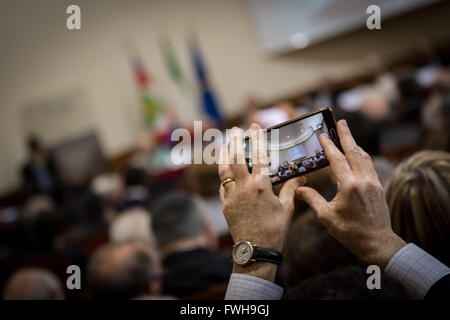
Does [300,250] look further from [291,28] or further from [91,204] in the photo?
[291,28]

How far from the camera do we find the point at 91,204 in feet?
11.7

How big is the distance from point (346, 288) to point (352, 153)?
23 cm

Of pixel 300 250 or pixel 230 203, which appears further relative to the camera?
pixel 300 250

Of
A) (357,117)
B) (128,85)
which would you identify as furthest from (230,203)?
(128,85)

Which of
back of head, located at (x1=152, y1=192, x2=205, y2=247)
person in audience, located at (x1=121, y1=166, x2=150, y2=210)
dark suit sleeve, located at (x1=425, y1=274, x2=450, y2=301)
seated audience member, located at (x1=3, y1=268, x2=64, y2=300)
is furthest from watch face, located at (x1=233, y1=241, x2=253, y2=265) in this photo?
person in audience, located at (x1=121, y1=166, x2=150, y2=210)

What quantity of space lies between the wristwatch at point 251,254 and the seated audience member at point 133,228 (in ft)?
4.25

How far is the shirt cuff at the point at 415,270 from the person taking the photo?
2.22 ft

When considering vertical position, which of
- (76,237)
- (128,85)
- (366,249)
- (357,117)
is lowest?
(76,237)

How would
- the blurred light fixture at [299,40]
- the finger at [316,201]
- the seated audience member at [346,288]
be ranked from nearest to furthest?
the seated audience member at [346,288] < the finger at [316,201] < the blurred light fixture at [299,40]

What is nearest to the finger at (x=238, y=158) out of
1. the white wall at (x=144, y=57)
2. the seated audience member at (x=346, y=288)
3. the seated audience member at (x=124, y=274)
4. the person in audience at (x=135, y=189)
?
the seated audience member at (x=346, y=288)

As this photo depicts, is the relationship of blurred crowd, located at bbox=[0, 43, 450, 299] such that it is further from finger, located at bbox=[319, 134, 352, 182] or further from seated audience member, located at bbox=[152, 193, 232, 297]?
finger, located at bbox=[319, 134, 352, 182]

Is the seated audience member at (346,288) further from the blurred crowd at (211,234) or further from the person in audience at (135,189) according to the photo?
the person in audience at (135,189)
